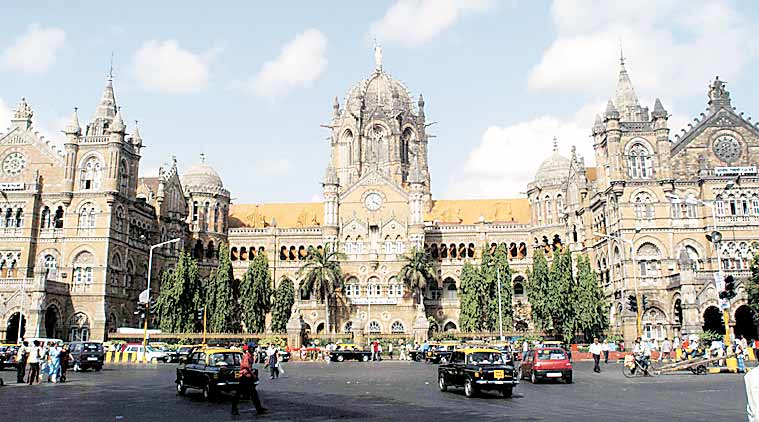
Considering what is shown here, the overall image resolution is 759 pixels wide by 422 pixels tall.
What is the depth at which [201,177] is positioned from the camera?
83.6 metres

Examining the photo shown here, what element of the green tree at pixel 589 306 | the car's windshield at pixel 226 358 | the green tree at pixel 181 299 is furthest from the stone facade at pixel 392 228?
the car's windshield at pixel 226 358

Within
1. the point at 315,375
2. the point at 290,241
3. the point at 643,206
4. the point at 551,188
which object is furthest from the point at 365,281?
the point at 315,375

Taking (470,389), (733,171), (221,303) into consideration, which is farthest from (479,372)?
→ (733,171)

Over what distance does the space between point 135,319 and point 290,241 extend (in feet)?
66.5

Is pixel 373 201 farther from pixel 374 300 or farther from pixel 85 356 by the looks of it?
pixel 85 356

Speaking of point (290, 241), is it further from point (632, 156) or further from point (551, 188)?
point (632, 156)

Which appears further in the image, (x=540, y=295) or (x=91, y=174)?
(x=91, y=174)

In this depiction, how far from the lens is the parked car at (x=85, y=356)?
39.4m

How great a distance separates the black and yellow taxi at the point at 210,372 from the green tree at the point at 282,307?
43761mm

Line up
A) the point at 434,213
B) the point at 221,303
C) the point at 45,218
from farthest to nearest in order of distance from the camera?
1. the point at 434,213
2. the point at 221,303
3. the point at 45,218

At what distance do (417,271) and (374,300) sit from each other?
22.5 feet

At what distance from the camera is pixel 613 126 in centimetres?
6512

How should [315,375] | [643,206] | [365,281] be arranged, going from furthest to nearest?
[365,281] → [643,206] → [315,375]

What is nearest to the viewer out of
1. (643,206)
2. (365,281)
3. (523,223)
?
(643,206)
